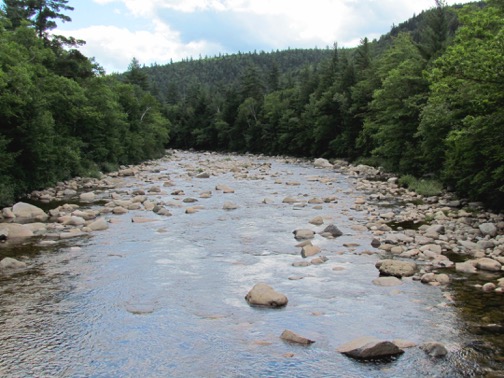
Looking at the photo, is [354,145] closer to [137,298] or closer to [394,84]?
[394,84]

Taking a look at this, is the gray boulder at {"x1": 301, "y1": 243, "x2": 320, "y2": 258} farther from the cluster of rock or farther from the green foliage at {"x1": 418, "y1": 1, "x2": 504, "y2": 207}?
the green foliage at {"x1": 418, "y1": 1, "x2": 504, "y2": 207}

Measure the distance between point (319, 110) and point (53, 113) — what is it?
103ft

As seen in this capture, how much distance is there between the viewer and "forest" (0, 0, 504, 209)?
16.2 meters

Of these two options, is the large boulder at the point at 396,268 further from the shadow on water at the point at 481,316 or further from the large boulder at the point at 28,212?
the large boulder at the point at 28,212

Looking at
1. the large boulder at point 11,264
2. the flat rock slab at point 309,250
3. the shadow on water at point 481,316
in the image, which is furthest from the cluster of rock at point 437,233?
the large boulder at point 11,264

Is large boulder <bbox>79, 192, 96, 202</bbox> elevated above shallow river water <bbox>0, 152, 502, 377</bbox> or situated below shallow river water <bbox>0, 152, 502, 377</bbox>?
below

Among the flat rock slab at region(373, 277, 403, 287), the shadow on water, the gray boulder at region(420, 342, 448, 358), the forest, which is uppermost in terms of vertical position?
the forest

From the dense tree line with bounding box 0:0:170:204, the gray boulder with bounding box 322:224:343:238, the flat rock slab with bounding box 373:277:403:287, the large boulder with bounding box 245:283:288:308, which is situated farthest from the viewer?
the dense tree line with bounding box 0:0:170:204

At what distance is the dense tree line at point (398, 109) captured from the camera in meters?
15.4

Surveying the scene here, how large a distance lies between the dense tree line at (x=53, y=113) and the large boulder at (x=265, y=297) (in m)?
15.4

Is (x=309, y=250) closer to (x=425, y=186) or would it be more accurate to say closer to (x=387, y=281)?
(x=387, y=281)

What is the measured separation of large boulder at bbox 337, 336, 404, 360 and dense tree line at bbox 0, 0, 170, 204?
18.4m

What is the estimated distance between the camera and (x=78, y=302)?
405 inches

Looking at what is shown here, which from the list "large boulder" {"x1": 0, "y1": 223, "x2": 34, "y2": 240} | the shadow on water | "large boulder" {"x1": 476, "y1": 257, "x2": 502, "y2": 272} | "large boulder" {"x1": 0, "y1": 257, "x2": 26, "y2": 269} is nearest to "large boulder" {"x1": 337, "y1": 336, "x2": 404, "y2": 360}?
the shadow on water
